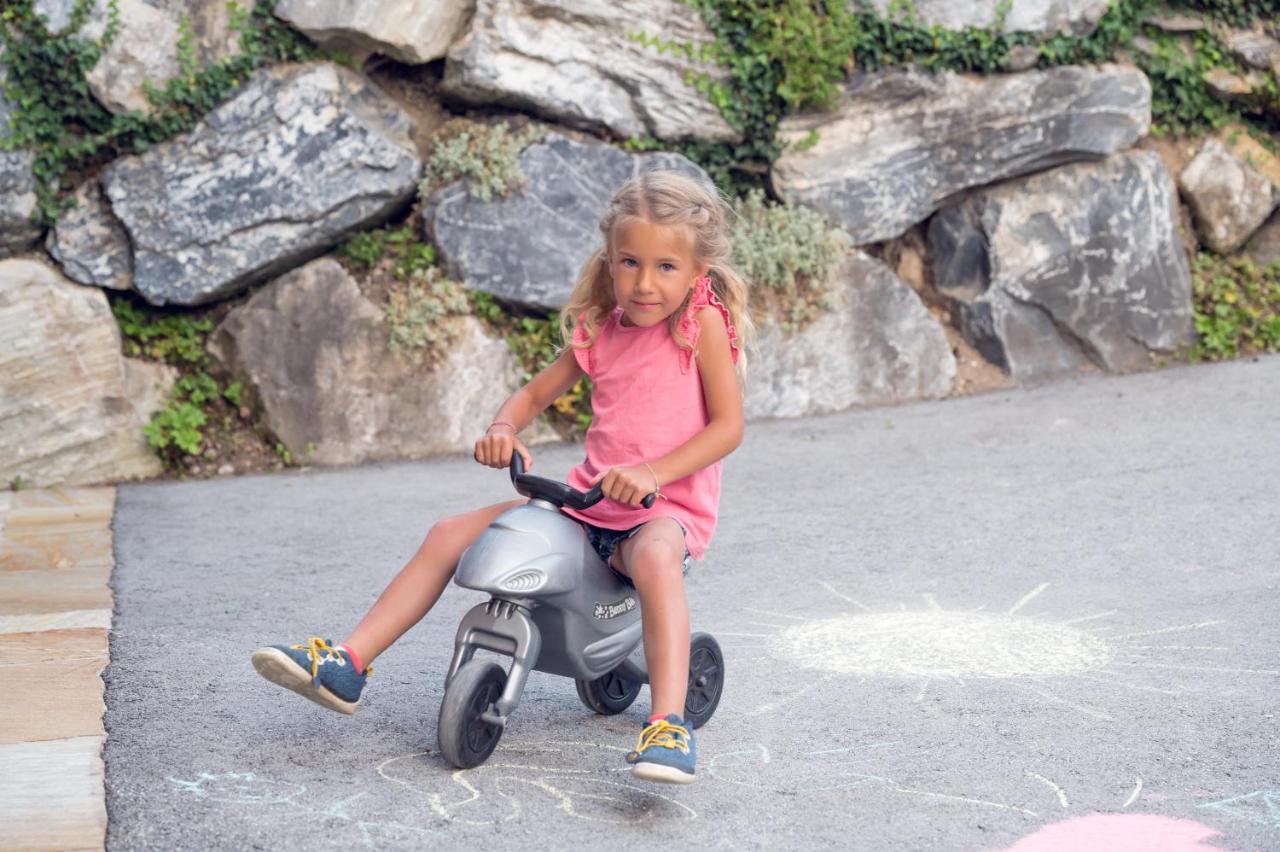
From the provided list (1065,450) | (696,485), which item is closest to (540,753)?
(696,485)

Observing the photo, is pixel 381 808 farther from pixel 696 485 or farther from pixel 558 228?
pixel 558 228

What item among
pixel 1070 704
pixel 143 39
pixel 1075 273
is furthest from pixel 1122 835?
pixel 143 39

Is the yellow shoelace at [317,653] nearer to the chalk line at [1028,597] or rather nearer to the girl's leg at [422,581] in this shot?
the girl's leg at [422,581]

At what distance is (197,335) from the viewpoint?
668 centimetres

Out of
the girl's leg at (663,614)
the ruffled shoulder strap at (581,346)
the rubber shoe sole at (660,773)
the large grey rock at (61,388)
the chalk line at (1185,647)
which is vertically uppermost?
the ruffled shoulder strap at (581,346)

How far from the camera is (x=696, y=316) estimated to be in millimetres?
2848

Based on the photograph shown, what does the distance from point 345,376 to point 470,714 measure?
164 inches

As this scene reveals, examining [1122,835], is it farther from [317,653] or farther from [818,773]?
[317,653]

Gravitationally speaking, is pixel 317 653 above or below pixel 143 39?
below

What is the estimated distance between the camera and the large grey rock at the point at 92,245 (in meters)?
6.40

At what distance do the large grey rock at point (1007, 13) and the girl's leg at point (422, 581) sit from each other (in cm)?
538

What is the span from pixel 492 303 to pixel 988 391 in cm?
268

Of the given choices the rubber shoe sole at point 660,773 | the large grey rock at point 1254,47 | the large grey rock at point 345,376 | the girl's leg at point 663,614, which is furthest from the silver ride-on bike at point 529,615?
the large grey rock at point 1254,47

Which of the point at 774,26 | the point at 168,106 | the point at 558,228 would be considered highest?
the point at 774,26
